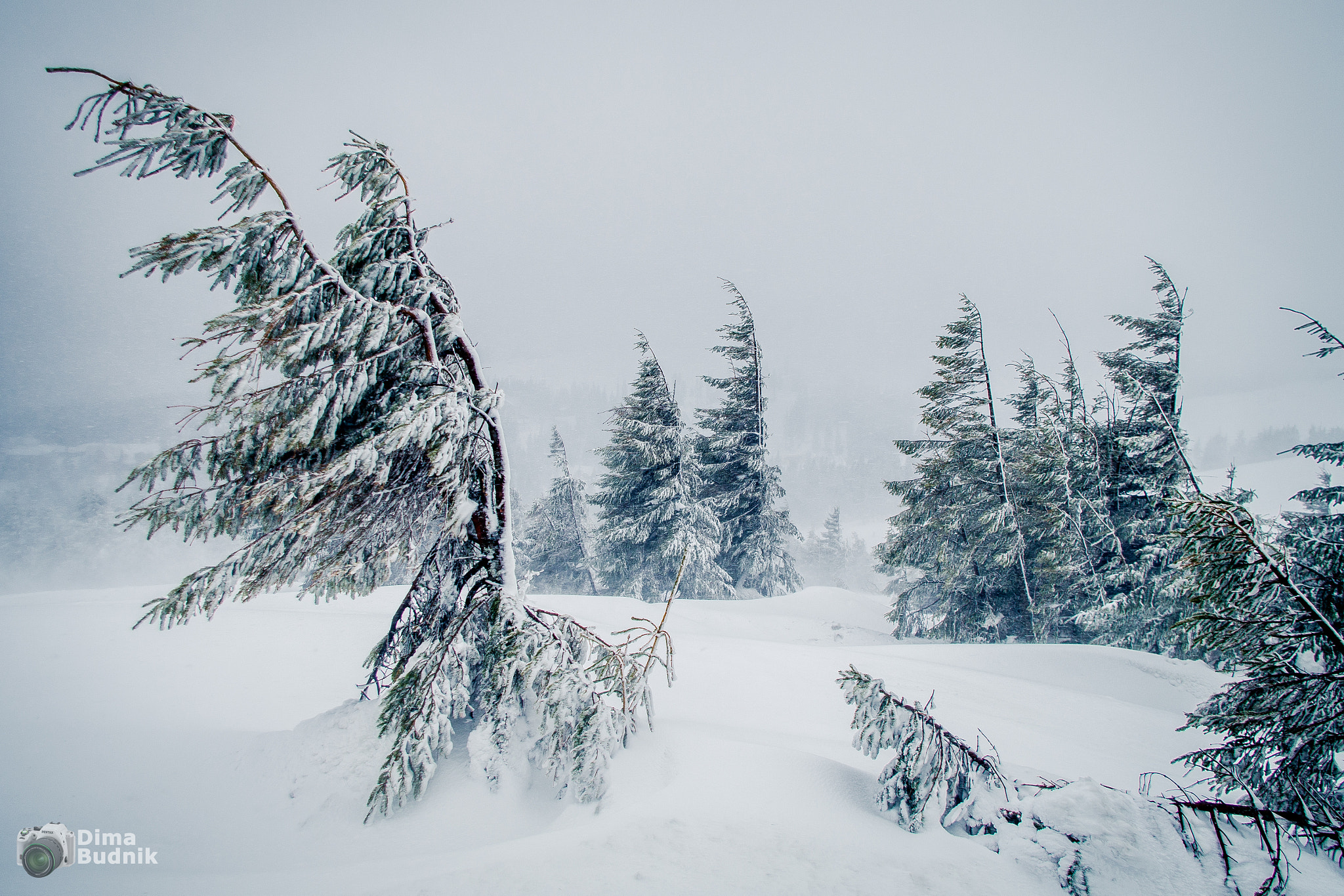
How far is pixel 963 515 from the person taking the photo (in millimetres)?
14391

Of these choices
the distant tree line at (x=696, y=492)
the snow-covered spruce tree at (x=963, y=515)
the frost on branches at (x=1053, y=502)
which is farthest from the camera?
the distant tree line at (x=696, y=492)

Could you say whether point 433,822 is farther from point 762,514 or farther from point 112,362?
point 112,362

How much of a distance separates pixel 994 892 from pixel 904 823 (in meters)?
0.72

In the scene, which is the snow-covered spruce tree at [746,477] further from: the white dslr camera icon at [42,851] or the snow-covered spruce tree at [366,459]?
the white dslr camera icon at [42,851]

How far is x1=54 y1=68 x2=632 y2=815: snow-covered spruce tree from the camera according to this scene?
11.9 feet

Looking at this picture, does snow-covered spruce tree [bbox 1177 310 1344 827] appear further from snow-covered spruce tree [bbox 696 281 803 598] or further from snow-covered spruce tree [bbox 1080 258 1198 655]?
snow-covered spruce tree [bbox 696 281 803 598]

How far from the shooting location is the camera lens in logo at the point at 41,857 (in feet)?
10.6

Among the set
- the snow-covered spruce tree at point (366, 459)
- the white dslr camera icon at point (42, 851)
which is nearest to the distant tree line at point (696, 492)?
the snow-covered spruce tree at point (366, 459)

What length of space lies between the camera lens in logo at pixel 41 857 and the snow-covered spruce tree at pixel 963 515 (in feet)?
49.9

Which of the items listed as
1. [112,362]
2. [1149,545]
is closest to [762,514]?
[1149,545]
